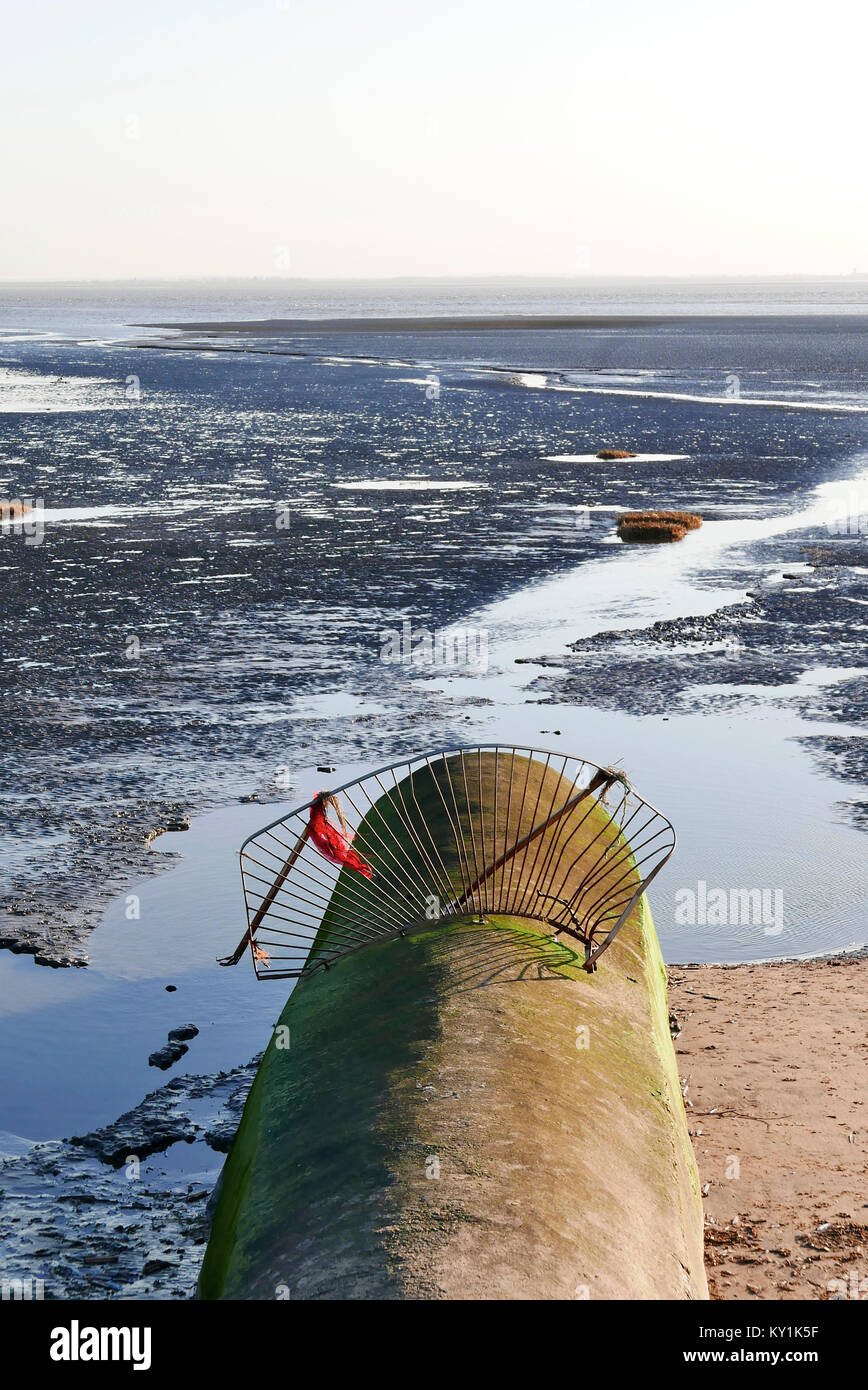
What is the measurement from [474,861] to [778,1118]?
2.89 meters

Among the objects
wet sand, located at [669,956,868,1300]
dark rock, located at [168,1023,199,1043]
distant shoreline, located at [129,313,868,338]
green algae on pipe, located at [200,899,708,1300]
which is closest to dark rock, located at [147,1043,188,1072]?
dark rock, located at [168,1023,199,1043]

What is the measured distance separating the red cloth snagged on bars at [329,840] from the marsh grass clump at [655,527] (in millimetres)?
23174

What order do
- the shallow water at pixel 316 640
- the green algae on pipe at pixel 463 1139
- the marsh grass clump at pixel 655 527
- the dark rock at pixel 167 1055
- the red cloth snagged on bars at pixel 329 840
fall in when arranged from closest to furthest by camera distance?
the green algae on pipe at pixel 463 1139 → the red cloth snagged on bars at pixel 329 840 → the dark rock at pixel 167 1055 → the shallow water at pixel 316 640 → the marsh grass clump at pixel 655 527

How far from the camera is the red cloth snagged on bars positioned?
8.80 m

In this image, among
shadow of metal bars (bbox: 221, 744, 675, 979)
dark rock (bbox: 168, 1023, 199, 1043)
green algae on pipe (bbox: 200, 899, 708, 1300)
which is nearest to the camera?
green algae on pipe (bbox: 200, 899, 708, 1300)

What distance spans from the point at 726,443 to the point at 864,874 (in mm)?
37329

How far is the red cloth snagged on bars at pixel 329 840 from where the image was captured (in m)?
8.80

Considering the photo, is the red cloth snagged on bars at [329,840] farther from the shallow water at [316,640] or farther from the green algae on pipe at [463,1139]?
the shallow water at [316,640]

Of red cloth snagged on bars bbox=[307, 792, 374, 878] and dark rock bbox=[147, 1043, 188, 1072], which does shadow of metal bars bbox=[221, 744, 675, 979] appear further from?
dark rock bbox=[147, 1043, 188, 1072]

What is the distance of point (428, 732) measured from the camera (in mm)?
17141

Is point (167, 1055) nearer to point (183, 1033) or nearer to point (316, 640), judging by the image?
point (183, 1033)

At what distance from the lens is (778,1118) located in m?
9.49

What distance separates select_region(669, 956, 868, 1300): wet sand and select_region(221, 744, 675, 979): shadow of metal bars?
5.64 feet

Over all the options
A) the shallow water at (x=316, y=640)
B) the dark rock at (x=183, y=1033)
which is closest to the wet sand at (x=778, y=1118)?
the shallow water at (x=316, y=640)
